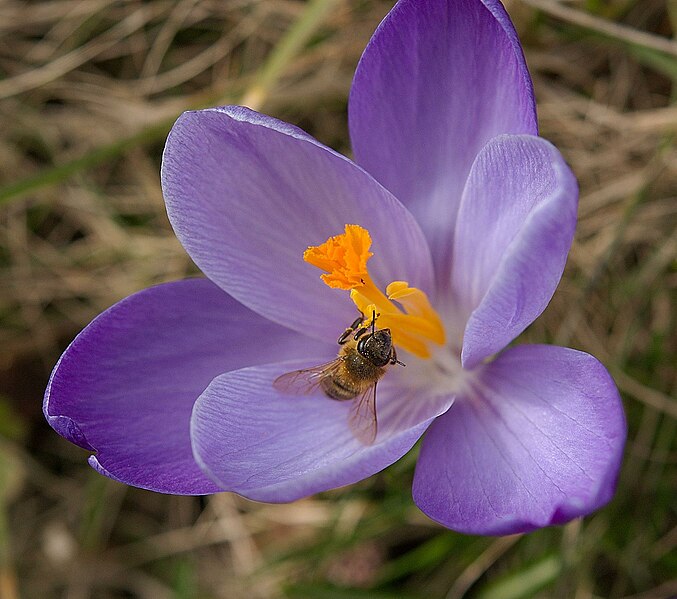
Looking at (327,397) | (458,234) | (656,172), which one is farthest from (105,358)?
(656,172)

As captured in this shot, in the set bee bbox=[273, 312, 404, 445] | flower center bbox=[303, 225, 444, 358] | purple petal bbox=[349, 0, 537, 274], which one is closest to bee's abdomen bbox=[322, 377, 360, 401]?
bee bbox=[273, 312, 404, 445]

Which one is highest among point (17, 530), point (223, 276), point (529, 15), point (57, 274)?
point (529, 15)

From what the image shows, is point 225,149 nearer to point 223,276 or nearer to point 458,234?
point 223,276

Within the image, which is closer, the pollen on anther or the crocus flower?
the crocus flower

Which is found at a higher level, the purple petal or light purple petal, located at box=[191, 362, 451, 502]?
the purple petal

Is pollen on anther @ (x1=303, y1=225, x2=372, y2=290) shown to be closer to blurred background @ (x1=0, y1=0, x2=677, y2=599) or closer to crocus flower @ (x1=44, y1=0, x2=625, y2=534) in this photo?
crocus flower @ (x1=44, y1=0, x2=625, y2=534)

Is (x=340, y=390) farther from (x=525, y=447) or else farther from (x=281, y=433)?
(x=525, y=447)

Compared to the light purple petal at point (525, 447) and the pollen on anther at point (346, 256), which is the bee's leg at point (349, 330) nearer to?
the pollen on anther at point (346, 256)

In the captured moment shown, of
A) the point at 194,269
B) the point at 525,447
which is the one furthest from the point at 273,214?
the point at 194,269
